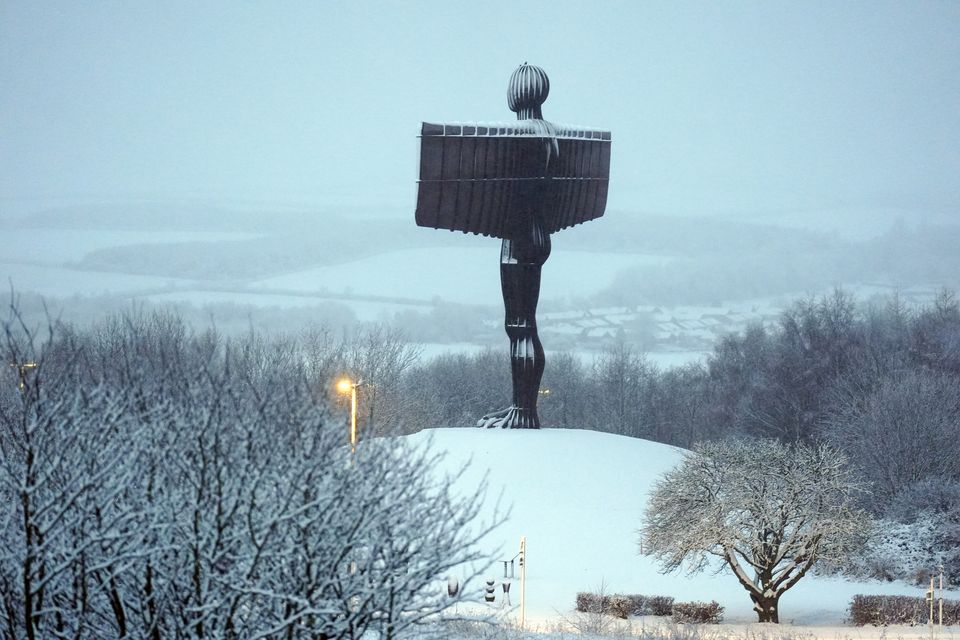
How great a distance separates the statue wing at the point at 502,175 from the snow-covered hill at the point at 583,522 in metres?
6.57

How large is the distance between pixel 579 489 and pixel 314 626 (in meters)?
26.1

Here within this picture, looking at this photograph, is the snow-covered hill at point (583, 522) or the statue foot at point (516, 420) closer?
the snow-covered hill at point (583, 522)

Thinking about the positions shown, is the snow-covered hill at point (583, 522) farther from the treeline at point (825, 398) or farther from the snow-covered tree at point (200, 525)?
the snow-covered tree at point (200, 525)

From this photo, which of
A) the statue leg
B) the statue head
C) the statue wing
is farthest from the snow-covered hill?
the statue head

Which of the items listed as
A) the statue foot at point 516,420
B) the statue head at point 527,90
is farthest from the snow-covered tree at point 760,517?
the statue head at point 527,90

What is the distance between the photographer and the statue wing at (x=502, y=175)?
33875 millimetres

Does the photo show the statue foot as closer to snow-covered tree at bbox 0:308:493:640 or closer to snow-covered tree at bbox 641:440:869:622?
snow-covered tree at bbox 641:440:869:622

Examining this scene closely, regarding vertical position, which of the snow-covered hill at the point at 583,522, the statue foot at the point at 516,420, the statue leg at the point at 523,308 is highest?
the statue leg at the point at 523,308

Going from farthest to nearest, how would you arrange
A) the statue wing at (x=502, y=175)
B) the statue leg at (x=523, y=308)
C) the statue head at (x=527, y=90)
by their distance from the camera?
the statue leg at (x=523, y=308), the statue head at (x=527, y=90), the statue wing at (x=502, y=175)

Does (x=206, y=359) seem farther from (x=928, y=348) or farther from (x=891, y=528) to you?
→ (x=928, y=348)

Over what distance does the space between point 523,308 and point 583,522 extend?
6.65 meters

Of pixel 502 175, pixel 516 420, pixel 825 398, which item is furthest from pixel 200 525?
pixel 825 398

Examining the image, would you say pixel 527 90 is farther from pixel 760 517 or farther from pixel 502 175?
pixel 760 517

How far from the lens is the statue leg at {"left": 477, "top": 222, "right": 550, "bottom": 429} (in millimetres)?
36656
